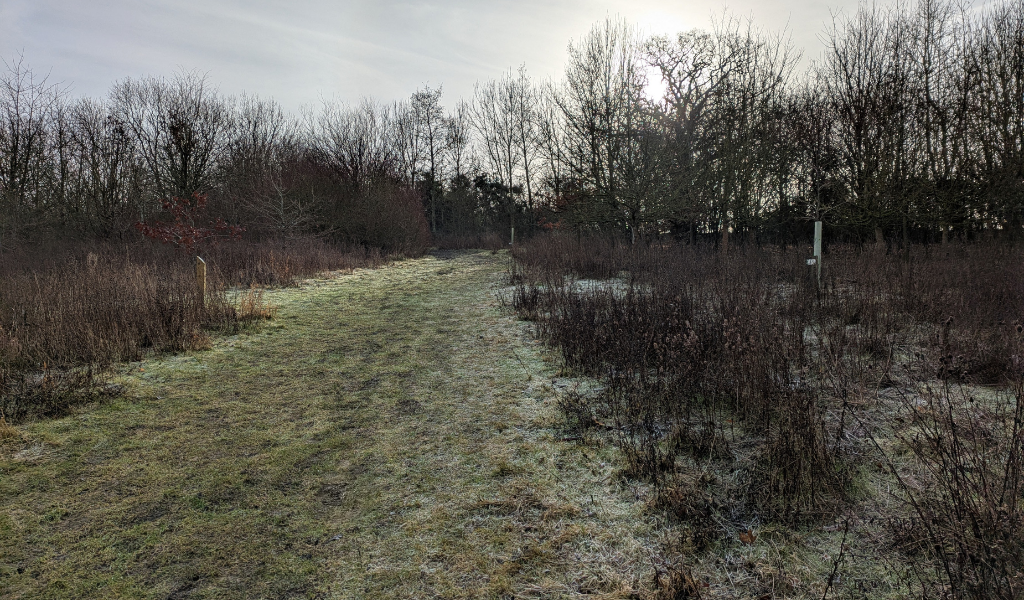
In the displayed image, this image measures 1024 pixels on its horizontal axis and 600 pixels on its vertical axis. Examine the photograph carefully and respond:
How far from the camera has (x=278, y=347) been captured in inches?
259

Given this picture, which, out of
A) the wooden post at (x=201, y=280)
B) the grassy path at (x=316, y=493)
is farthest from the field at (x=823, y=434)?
the wooden post at (x=201, y=280)

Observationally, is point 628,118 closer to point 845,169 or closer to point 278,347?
point 845,169

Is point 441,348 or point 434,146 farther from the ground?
point 434,146

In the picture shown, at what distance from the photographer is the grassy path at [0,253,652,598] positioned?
2209 mm

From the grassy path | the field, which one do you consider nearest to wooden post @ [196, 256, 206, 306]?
the grassy path

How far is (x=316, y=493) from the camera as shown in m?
2.96

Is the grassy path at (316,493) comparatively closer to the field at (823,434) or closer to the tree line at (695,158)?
the field at (823,434)

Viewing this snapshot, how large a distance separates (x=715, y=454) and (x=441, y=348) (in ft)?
13.6

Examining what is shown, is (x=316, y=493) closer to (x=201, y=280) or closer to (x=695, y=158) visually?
(x=201, y=280)

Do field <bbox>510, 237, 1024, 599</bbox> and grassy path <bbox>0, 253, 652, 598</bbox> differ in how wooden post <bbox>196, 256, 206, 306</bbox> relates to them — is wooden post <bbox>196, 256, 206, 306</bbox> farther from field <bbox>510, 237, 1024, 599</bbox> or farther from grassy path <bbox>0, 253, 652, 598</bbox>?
field <bbox>510, 237, 1024, 599</bbox>

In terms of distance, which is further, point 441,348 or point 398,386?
point 441,348

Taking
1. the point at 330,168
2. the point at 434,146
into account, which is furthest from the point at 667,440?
the point at 434,146

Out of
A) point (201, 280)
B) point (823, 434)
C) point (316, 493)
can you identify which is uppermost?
point (201, 280)

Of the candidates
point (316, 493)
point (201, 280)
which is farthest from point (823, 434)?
point (201, 280)
